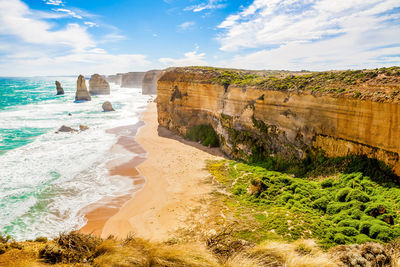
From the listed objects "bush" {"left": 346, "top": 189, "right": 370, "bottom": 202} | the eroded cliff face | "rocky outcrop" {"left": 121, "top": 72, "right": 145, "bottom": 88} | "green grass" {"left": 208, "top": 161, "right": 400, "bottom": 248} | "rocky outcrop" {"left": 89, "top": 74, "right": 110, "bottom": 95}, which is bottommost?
"green grass" {"left": 208, "top": 161, "right": 400, "bottom": 248}

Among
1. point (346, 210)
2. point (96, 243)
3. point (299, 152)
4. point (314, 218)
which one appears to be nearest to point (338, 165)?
point (299, 152)

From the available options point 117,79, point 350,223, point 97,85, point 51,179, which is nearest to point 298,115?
point 350,223

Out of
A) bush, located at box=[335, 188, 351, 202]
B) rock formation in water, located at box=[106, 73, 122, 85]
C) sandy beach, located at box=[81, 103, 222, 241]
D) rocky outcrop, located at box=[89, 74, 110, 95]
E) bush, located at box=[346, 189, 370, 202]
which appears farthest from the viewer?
rock formation in water, located at box=[106, 73, 122, 85]

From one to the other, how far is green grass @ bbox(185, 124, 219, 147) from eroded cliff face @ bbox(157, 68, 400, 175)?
0.77 meters

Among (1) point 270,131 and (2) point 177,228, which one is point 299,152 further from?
(2) point 177,228

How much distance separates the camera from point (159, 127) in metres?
33.4

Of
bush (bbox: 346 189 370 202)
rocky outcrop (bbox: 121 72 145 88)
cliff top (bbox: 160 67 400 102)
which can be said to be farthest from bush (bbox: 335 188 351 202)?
rocky outcrop (bbox: 121 72 145 88)

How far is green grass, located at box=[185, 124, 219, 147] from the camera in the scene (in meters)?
24.5

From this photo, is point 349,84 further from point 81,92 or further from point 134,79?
point 134,79

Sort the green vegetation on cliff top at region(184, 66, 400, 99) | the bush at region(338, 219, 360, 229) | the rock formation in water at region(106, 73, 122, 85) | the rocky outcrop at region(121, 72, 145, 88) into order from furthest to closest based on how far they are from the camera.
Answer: the rock formation in water at region(106, 73, 122, 85)
the rocky outcrop at region(121, 72, 145, 88)
the green vegetation on cliff top at region(184, 66, 400, 99)
the bush at region(338, 219, 360, 229)

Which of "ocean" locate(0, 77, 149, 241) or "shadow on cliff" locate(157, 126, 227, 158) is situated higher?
"shadow on cliff" locate(157, 126, 227, 158)

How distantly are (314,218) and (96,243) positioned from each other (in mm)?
9328

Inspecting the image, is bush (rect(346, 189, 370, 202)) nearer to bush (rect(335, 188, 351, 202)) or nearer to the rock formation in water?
bush (rect(335, 188, 351, 202))

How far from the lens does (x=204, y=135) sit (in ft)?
85.1
